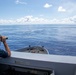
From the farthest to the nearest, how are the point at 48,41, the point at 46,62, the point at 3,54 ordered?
the point at 48,41
the point at 3,54
the point at 46,62

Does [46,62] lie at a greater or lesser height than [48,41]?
greater

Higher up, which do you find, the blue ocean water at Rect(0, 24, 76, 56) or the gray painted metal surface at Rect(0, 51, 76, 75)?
the gray painted metal surface at Rect(0, 51, 76, 75)

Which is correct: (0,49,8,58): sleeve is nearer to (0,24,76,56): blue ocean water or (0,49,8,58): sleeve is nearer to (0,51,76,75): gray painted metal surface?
(0,51,76,75): gray painted metal surface

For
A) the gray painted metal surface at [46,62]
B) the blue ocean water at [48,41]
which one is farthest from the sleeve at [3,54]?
the blue ocean water at [48,41]

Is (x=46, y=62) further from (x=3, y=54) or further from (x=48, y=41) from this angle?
(x=48, y=41)

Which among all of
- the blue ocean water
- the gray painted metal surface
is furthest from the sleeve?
the blue ocean water

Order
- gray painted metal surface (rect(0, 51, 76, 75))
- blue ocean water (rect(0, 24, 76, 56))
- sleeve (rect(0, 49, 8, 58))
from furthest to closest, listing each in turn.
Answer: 1. blue ocean water (rect(0, 24, 76, 56))
2. sleeve (rect(0, 49, 8, 58))
3. gray painted metal surface (rect(0, 51, 76, 75))

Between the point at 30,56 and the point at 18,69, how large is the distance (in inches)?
7.7

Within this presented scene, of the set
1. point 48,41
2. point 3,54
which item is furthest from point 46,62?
point 48,41

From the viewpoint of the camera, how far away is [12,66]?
6.55 ft

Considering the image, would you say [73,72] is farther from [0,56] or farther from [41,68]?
[0,56]

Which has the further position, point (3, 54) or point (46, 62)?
point (3, 54)

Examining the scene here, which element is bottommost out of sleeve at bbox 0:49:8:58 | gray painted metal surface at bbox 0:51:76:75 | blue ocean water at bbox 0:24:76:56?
blue ocean water at bbox 0:24:76:56

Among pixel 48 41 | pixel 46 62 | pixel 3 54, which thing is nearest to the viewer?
pixel 46 62
